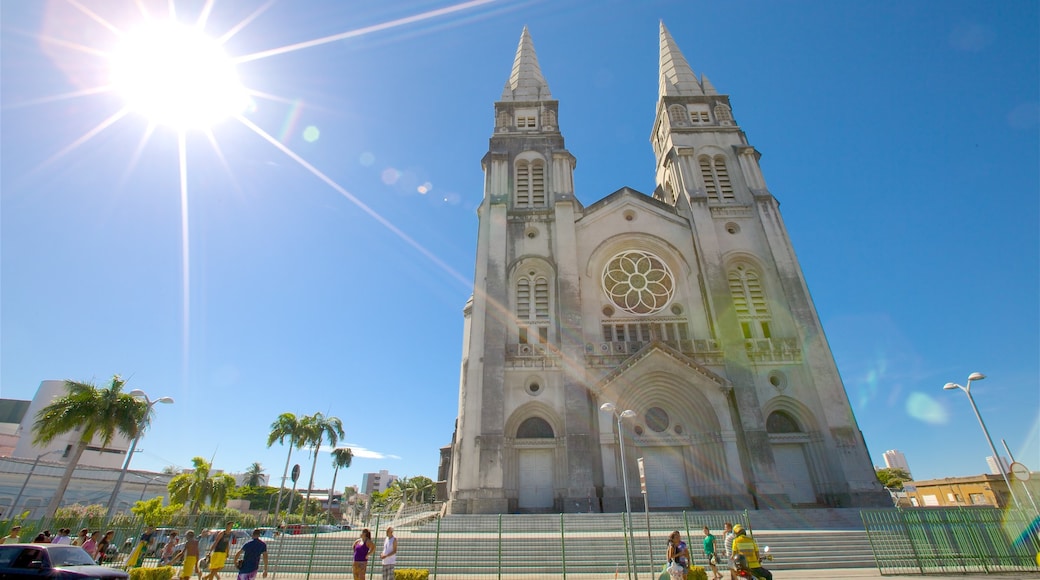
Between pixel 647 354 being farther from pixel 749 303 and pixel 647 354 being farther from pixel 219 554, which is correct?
pixel 219 554

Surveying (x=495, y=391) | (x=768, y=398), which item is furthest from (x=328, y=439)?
(x=768, y=398)

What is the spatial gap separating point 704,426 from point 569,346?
7.19 meters

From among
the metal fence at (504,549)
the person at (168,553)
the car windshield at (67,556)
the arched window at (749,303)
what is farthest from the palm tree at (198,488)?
the arched window at (749,303)

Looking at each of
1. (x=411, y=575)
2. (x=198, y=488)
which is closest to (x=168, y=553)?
(x=411, y=575)

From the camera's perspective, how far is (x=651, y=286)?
1016 inches

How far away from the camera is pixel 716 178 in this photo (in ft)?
93.8

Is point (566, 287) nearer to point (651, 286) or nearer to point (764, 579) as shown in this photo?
point (651, 286)

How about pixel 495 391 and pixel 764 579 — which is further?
pixel 495 391

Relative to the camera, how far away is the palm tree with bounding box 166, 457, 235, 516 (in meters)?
33.1

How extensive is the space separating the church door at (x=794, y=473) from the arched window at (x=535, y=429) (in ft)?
33.8

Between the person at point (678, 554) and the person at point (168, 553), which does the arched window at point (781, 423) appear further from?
the person at point (168, 553)

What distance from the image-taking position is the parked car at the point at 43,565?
26.9 feet

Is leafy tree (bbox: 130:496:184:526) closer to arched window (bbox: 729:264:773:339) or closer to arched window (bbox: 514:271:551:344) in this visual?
arched window (bbox: 514:271:551:344)

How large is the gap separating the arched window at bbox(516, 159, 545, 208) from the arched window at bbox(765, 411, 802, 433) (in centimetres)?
1670
